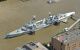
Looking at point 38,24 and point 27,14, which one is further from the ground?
point 27,14

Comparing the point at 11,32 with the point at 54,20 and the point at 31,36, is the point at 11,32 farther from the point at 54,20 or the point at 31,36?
the point at 54,20

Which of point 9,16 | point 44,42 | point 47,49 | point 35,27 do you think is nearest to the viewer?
point 47,49

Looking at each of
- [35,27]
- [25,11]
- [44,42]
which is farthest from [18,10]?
[44,42]

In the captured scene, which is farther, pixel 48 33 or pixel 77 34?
pixel 48 33

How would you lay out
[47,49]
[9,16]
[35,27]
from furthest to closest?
1. [9,16]
2. [35,27]
3. [47,49]

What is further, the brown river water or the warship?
the warship

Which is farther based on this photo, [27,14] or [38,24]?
[27,14]

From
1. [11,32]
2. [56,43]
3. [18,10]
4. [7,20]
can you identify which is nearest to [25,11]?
[18,10]

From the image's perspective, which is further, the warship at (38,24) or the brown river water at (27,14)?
the warship at (38,24)
